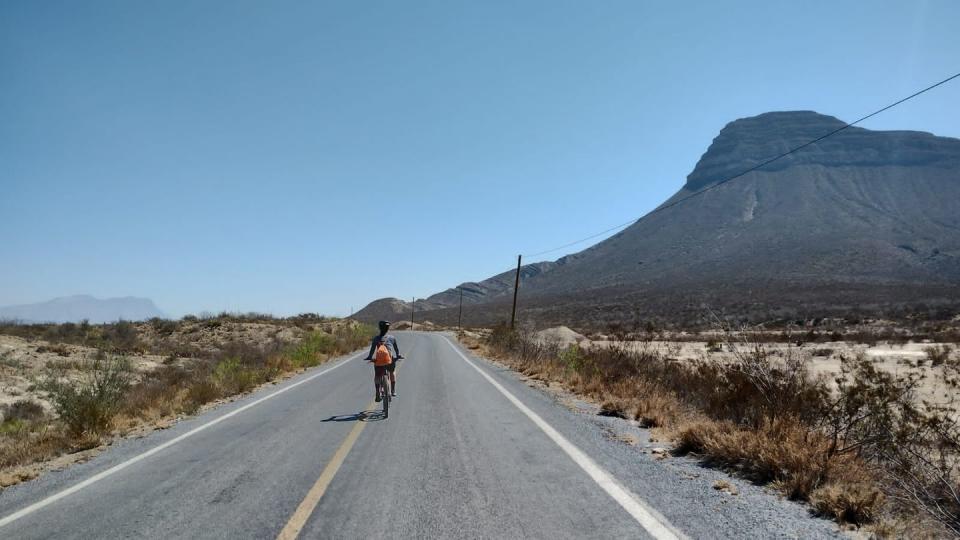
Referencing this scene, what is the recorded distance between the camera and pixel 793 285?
237ft

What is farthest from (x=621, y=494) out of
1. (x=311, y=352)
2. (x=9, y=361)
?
(x=9, y=361)

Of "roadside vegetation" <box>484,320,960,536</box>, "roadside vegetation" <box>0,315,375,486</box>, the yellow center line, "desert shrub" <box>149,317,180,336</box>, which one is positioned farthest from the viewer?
"desert shrub" <box>149,317,180,336</box>

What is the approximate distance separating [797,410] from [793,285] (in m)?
74.5

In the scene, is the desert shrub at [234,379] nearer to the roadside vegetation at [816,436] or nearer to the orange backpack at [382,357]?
the orange backpack at [382,357]

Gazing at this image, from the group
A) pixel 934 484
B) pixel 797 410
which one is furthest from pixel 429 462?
pixel 934 484

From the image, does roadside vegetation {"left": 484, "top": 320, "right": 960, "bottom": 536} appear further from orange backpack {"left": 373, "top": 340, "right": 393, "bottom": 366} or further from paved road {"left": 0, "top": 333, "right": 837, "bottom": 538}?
orange backpack {"left": 373, "top": 340, "right": 393, "bottom": 366}

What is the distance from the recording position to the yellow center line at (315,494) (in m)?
4.48

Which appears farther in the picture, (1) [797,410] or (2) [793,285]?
(2) [793,285]

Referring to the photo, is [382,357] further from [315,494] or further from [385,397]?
[315,494]

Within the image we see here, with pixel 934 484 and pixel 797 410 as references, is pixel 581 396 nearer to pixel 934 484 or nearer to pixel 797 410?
pixel 797 410

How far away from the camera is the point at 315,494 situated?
Answer: 17.8ft

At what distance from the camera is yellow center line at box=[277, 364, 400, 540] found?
14.7 feet

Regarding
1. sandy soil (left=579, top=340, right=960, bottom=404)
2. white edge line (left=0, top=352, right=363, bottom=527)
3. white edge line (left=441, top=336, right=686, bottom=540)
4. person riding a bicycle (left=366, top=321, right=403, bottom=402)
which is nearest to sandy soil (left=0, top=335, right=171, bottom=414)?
white edge line (left=0, top=352, right=363, bottom=527)

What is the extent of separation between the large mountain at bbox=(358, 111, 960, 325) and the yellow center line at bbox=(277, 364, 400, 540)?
112ft
